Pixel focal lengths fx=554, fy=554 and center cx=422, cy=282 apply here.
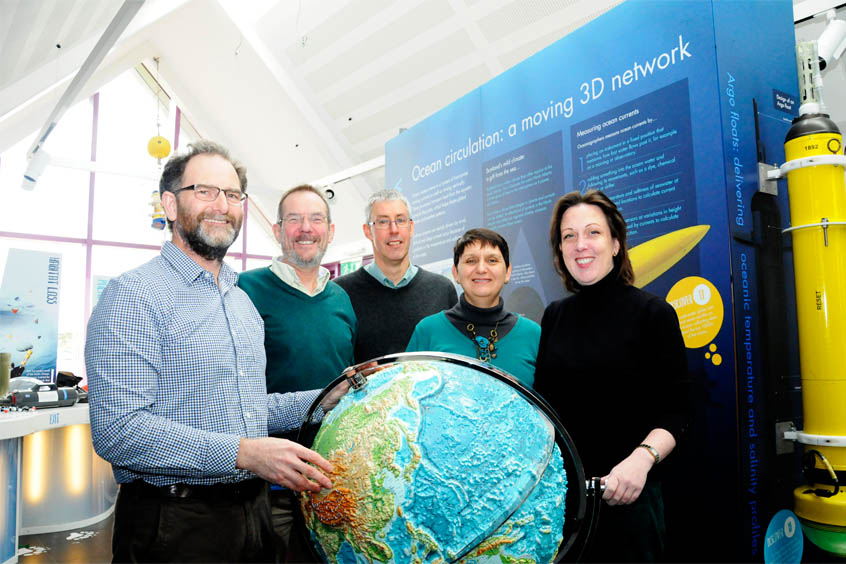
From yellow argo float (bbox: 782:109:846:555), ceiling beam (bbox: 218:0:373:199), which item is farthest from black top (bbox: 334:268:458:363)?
ceiling beam (bbox: 218:0:373:199)

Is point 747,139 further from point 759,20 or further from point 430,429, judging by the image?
point 430,429

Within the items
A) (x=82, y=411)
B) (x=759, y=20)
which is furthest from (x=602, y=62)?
(x=82, y=411)

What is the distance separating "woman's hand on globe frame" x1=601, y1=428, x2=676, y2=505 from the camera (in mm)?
1254

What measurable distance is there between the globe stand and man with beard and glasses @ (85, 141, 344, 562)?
0.36 ft

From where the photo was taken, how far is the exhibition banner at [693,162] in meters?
2.32

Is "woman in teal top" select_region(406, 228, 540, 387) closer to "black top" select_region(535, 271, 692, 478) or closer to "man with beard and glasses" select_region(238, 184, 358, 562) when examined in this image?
"black top" select_region(535, 271, 692, 478)

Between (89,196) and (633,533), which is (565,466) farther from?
(89,196)

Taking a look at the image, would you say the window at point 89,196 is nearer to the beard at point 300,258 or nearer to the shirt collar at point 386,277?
the shirt collar at point 386,277

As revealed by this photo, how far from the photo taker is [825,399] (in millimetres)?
2346

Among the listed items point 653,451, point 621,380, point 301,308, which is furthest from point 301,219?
point 653,451

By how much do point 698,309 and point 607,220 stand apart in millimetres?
994

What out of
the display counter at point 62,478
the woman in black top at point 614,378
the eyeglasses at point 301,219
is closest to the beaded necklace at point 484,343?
the woman in black top at point 614,378

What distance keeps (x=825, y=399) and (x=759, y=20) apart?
172 cm

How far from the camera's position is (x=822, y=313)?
7.75 feet
